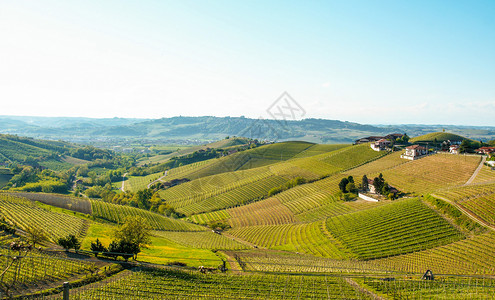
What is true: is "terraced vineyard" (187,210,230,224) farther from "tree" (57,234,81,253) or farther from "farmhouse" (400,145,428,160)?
"farmhouse" (400,145,428,160)

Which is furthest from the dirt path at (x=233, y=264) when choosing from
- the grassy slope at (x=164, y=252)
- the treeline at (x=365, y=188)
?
the treeline at (x=365, y=188)

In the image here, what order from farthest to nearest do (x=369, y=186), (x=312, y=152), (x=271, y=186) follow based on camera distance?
(x=312, y=152) < (x=271, y=186) < (x=369, y=186)

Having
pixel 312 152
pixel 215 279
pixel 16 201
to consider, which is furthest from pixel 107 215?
pixel 312 152

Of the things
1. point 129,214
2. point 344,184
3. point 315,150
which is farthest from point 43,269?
point 315,150

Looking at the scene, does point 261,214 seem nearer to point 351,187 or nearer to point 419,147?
point 351,187

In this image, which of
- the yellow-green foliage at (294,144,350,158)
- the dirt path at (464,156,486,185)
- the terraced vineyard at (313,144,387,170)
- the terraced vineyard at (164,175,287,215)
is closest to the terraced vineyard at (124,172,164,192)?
the terraced vineyard at (164,175,287,215)

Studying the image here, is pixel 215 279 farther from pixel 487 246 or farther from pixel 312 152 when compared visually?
pixel 312 152
